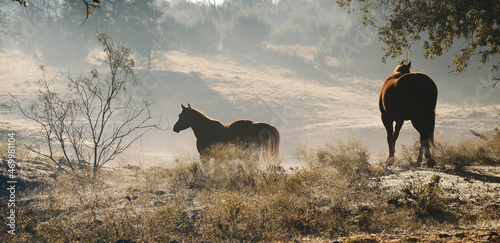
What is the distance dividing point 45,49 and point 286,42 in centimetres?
4644

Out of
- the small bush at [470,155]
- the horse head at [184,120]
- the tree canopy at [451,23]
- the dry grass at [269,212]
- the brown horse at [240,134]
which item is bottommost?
the dry grass at [269,212]

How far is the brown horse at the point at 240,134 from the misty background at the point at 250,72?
1061 cm

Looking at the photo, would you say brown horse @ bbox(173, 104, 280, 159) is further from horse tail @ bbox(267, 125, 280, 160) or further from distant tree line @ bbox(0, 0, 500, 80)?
distant tree line @ bbox(0, 0, 500, 80)

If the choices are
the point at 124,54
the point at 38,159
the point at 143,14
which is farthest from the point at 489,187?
the point at 143,14

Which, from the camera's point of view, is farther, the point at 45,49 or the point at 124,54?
the point at 45,49

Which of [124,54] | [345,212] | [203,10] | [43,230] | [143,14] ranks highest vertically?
[203,10]

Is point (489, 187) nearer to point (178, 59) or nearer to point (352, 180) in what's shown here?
point (352, 180)

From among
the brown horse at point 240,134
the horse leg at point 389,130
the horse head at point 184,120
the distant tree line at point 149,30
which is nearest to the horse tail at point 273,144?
the brown horse at point 240,134

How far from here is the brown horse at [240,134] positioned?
11.2 meters

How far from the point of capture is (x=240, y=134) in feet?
37.2

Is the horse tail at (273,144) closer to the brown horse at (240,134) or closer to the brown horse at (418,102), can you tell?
the brown horse at (240,134)

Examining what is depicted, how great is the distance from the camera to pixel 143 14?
185 feet

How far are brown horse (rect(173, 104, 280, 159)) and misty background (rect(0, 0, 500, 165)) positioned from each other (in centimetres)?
1061

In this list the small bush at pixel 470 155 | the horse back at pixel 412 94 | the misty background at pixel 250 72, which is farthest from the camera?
the misty background at pixel 250 72
